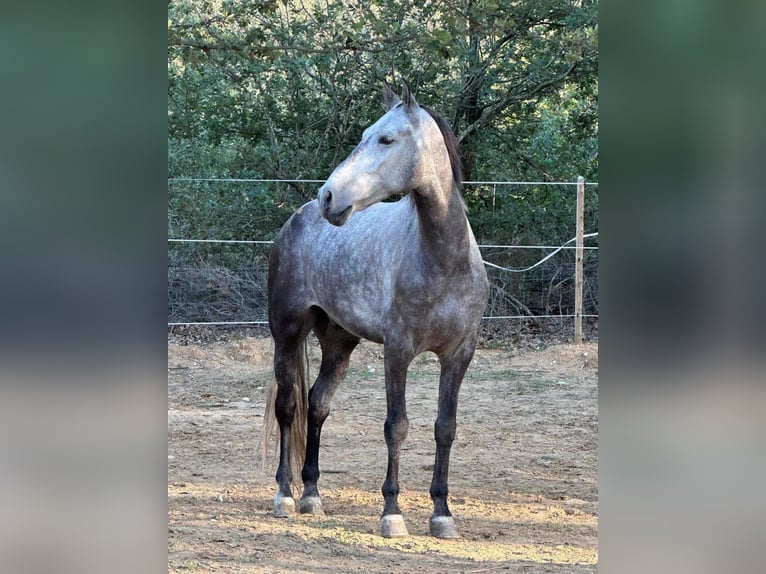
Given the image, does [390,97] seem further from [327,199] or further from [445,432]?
[445,432]

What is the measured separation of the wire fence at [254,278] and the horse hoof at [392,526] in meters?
5.75

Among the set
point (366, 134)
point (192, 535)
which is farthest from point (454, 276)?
point (192, 535)

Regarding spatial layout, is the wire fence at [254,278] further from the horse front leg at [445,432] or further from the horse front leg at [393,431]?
the horse front leg at [393,431]

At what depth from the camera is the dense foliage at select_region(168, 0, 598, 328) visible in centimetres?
1089

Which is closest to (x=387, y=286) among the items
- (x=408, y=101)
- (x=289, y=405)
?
(x=408, y=101)

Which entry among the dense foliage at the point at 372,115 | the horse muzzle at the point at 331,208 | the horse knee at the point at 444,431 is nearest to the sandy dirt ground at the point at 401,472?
the horse knee at the point at 444,431

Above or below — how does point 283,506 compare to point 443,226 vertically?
below

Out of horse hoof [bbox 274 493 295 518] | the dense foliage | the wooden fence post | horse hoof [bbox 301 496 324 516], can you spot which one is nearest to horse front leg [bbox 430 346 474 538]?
horse hoof [bbox 301 496 324 516]

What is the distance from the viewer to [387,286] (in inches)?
166

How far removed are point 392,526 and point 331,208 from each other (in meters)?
1.57

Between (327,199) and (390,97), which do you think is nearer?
(327,199)
